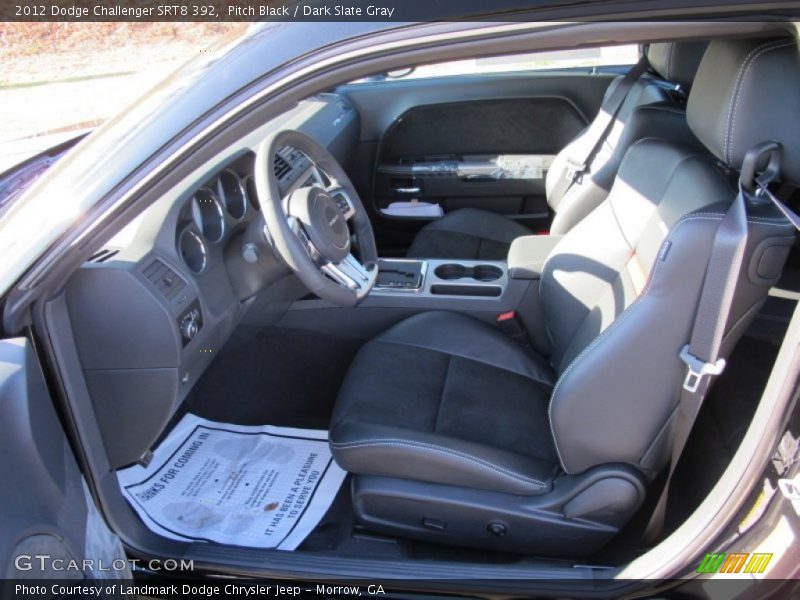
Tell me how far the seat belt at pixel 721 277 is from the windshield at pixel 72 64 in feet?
10.2

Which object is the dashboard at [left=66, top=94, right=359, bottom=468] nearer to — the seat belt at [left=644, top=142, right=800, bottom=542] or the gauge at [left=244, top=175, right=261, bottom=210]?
the gauge at [left=244, top=175, right=261, bottom=210]

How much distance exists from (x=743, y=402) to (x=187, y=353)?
1167 millimetres

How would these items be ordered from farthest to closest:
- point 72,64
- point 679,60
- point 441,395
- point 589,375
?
point 72,64, point 679,60, point 441,395, point 589,375

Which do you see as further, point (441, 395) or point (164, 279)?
point (441, 395)

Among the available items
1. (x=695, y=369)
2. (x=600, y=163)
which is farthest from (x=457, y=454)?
(x=600, y=163)

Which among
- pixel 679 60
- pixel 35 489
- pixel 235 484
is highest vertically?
pixel 679 60

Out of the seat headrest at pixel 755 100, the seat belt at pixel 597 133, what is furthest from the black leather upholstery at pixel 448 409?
the seat belt at pixel 597 133

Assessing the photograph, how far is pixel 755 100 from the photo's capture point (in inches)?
44.3

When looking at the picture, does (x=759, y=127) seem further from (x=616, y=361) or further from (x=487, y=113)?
(x=487, y=113)

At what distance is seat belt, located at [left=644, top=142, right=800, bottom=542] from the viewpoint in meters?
1.10

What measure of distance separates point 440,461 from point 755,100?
0.88 meters

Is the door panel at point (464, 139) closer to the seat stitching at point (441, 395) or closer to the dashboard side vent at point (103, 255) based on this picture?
the seat stitching at point (441, 395)

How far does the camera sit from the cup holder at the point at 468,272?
207 cm

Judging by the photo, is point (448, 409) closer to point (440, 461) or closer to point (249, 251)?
point (440, 461)
